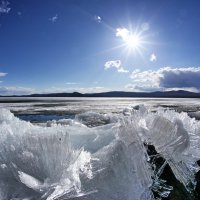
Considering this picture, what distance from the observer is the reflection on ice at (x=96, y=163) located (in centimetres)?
167

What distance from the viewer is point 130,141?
2.07 metres

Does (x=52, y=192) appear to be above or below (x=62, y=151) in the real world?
below

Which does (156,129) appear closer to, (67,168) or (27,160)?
(67,168)

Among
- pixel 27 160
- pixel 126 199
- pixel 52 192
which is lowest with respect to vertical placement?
pixel 126 199

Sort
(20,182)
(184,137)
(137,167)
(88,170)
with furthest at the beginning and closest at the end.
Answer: (184,137) < (137,167) < (88,170) < (20,182)

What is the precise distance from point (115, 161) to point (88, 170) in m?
0.22

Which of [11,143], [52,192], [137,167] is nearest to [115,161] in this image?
[137,167]

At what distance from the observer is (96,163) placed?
1.97 meters

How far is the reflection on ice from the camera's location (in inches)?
65.6

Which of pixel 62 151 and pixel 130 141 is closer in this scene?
pixel 62 151

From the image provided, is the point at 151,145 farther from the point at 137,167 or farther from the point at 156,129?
the point at 137,167

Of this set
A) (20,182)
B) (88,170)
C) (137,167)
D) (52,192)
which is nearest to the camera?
(52,192)

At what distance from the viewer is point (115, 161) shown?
1969mm

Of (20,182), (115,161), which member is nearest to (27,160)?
(20,182)
